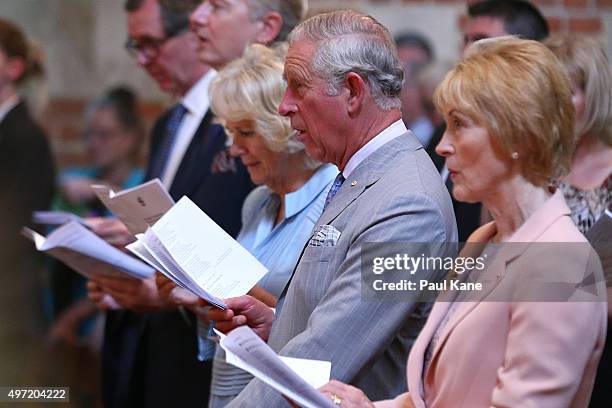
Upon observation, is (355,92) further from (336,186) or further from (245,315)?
Answer: (245,315)

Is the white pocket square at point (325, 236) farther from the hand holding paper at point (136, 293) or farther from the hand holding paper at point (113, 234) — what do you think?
the hand holding paper at point (113, 234)

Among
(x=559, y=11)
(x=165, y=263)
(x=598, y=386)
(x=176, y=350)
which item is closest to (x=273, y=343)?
(x=165, y=263)

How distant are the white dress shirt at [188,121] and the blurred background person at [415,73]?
1845 mm

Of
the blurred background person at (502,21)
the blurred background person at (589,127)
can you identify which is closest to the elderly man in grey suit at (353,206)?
the blurred background person at (589,127)

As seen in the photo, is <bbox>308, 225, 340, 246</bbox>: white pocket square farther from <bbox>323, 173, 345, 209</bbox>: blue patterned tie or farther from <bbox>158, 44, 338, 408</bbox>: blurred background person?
<bbox>158, 44, 338, 408</bbox>: blurred background person

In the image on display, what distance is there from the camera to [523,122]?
2256mm

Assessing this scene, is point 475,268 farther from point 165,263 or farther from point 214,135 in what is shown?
point 214,135

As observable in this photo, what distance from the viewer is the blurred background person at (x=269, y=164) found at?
9.57 ft

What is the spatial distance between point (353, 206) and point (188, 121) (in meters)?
1.71

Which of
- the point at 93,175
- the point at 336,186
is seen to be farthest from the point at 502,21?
the point at 93,175

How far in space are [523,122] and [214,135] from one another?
157cm

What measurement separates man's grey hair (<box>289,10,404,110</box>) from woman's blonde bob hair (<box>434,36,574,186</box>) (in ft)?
0.62

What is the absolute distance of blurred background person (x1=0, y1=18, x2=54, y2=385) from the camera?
5.14m

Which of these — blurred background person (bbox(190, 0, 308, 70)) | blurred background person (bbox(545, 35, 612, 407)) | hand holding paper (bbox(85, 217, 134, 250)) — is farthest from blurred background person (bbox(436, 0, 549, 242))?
hand holding paper (bbox(85, 217, 134, 250))
